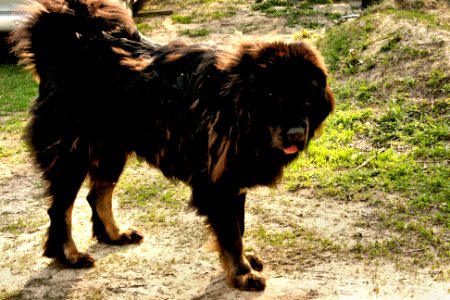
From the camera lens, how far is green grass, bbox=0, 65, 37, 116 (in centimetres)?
806

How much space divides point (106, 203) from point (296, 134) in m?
1.92

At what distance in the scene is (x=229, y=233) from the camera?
399cm

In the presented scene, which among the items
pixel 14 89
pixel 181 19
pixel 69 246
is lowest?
pixel 69 246

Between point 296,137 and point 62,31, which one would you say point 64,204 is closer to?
point 62,31

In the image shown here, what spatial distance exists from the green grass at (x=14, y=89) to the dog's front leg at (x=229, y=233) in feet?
15.8

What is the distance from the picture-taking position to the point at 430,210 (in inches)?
192

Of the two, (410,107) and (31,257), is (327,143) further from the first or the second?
(31,257)

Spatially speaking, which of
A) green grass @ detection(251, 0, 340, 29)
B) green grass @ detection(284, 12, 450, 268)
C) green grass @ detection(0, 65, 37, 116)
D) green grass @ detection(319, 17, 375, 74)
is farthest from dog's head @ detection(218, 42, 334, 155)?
green grass @ detection(251, 0, 340, 29)

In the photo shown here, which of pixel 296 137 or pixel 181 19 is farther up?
pixel 296 137

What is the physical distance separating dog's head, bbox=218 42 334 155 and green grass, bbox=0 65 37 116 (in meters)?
5.22

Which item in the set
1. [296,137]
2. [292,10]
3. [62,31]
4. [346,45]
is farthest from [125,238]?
[292,10]

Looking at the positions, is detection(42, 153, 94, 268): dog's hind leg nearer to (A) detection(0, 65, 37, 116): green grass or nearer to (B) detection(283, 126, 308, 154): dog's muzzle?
(B) detection(283, 126, 308, 154): dog's muzzle

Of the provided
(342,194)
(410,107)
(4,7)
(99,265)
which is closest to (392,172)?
(342,194)

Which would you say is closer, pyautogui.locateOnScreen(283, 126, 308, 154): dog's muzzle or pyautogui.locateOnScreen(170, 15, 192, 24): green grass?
pyautogui.locateOnScreen(283, 126, 308, 154): dog's muzzle
